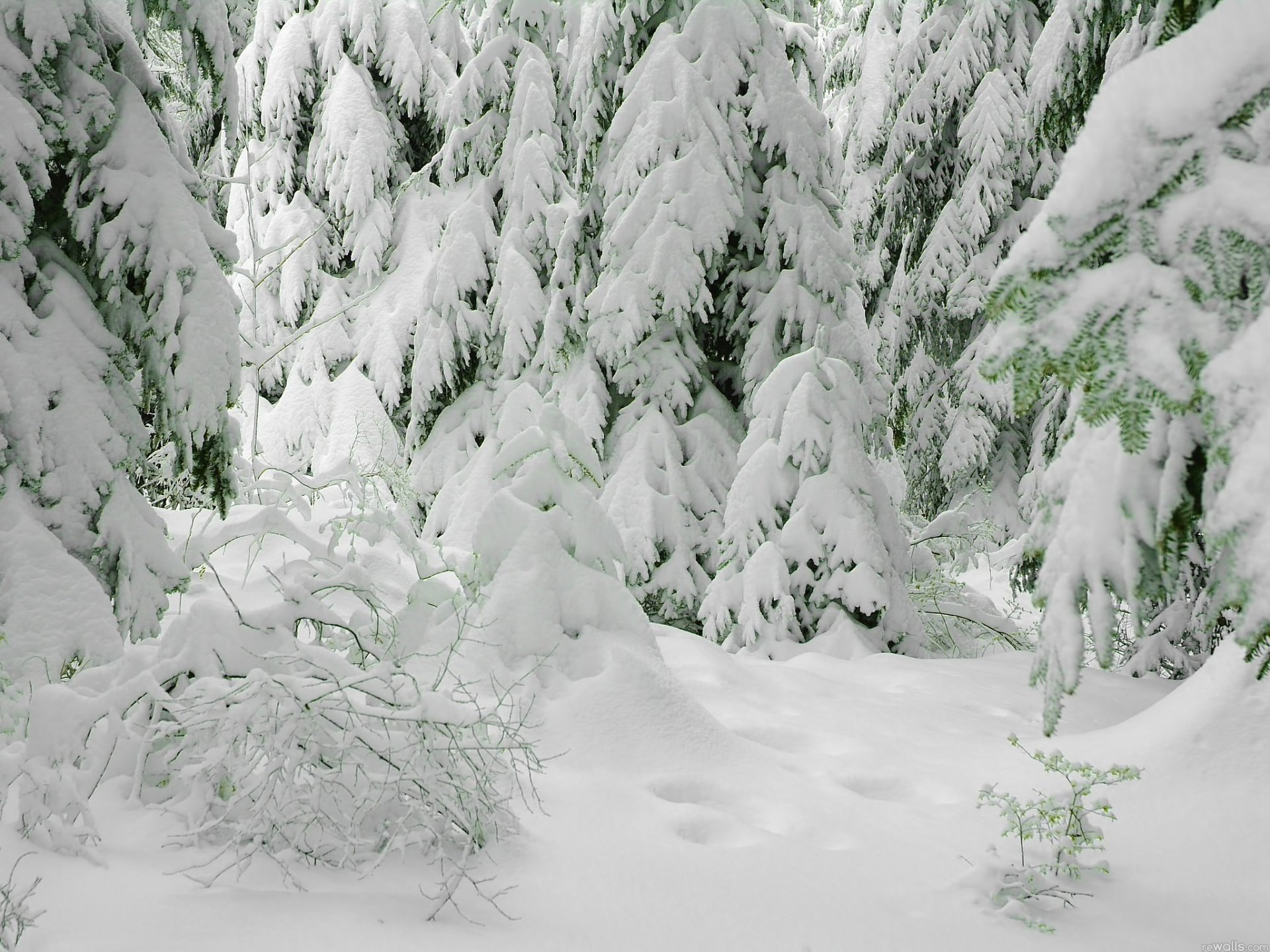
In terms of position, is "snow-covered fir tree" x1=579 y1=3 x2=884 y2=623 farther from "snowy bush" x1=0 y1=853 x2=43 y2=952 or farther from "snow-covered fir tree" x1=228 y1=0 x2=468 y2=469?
"snowy bush" x1=0 y1=853 x2=43 y2=952

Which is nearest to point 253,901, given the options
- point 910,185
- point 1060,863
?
point 1060,863

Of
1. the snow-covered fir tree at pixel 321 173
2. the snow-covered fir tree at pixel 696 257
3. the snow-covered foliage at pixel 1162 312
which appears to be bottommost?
the snow-covered foliage at pixel 1162 312

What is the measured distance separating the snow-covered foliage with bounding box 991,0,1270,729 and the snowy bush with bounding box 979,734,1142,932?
1461mm

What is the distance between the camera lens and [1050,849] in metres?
2.96

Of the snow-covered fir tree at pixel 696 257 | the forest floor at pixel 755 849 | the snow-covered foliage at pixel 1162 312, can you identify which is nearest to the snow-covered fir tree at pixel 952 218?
the snow-covered fir tree at pixel 696 257

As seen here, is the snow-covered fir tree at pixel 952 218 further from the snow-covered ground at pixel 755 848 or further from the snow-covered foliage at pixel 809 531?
the snow-covered ground at pixel 755 848

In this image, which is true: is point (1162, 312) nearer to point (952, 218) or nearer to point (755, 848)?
A: point (755, 848)

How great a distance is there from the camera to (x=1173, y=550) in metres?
1.45

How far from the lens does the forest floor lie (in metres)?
2.17

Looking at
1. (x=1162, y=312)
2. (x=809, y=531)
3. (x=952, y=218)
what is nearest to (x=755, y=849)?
(x=1162, y=312)

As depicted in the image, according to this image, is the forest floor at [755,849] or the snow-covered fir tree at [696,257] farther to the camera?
the snow-covered fir tree at [696,257]

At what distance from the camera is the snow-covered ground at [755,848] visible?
218 centimetres

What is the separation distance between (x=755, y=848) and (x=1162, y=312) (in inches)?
79.8

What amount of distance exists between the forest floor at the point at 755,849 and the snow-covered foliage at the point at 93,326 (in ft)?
3.18
